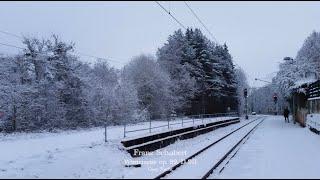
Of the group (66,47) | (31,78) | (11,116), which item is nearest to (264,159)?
(11,116)

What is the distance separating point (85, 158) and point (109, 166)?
84 centimetres

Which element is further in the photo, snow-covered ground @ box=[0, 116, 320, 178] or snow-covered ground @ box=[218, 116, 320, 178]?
snow-covered ground @ box=[218, 116, 320, 178]

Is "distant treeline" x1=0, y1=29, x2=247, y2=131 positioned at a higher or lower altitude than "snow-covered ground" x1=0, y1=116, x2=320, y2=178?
higher

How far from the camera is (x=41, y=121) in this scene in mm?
38781

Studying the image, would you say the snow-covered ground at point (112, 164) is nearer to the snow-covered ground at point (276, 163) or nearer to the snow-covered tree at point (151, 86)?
the snow-covered ground at point (276, 163)

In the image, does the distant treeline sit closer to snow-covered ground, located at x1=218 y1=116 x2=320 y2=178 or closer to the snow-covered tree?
the snow-covered tree

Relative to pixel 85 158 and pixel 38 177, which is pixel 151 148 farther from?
pixel 38 177

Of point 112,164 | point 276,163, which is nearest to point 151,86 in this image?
point 276,163

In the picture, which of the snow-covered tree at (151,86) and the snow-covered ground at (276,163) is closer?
the snow-covered ground at (276,163)

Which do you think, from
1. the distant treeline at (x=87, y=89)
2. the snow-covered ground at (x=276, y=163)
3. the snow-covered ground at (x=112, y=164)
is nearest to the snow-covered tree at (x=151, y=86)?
the distant treeline at (x=87, y=89)

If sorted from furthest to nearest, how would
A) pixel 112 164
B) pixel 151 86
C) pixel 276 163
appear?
pixel 151 86 < pixel 276 163 < pixel 112 164

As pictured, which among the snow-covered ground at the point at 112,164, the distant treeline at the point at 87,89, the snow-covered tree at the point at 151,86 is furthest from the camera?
the snow-covered tree at the point at 151,86

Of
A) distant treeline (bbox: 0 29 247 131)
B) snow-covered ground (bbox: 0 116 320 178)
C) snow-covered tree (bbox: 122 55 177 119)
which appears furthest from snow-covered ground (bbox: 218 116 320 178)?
snow-covered tree (bbox: 122 55 177 119)

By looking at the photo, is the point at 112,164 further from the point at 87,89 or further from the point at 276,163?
the point at 87,89
